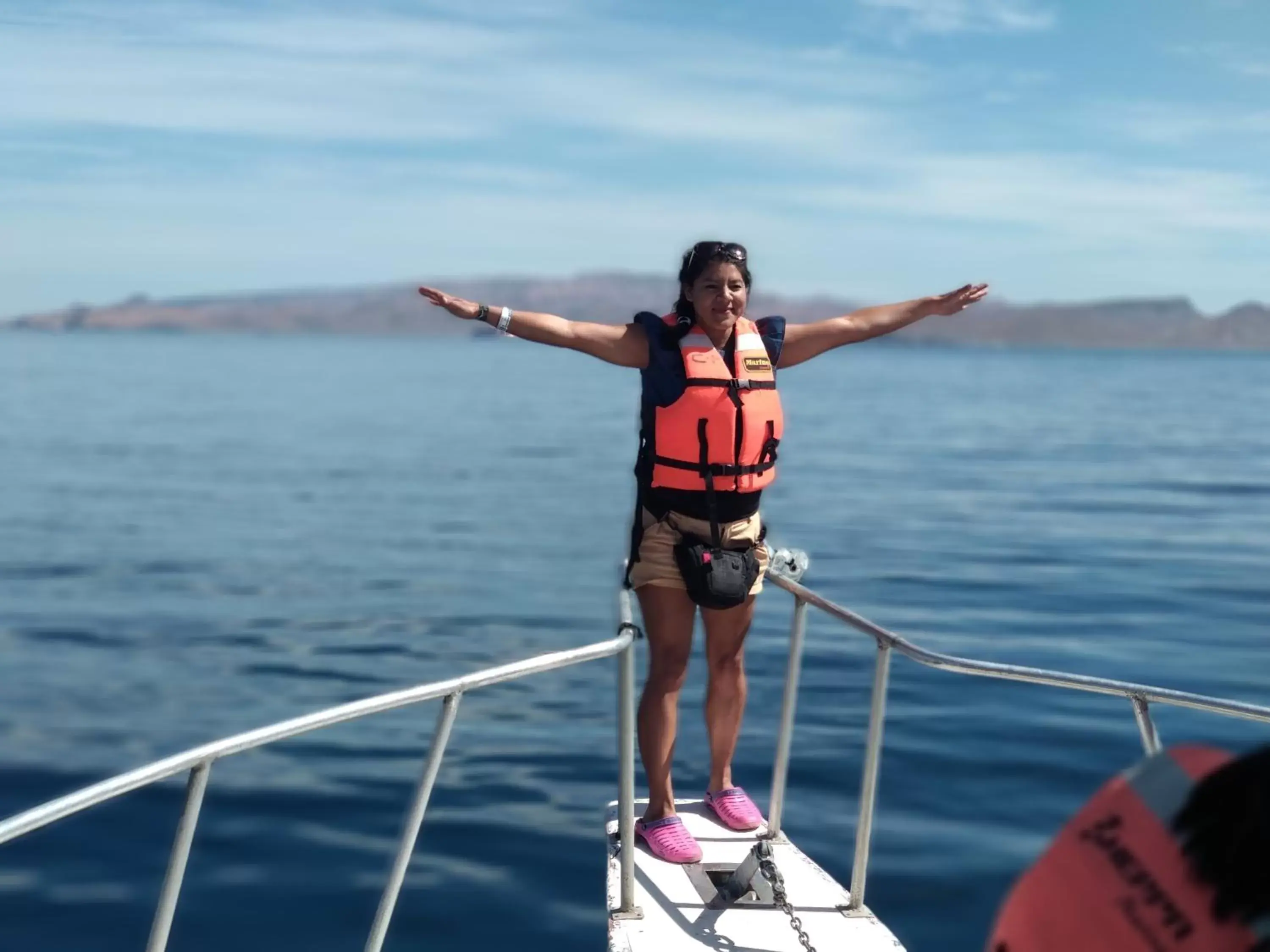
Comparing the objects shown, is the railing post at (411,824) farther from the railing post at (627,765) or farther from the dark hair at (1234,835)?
the dark hair at (1234,835)

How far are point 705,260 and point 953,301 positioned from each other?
116 centimetres

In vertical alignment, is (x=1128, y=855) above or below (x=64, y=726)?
above

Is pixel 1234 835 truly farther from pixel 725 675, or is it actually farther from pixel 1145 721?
pixel 725 675

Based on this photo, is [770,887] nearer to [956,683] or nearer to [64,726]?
[956,683]

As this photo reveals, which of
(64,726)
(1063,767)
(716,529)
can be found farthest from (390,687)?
(716,529)

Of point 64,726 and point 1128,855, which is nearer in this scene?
point 1128,855

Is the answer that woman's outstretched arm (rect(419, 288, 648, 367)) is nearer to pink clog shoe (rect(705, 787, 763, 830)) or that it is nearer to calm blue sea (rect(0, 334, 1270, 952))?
pink clog shoe (rect(705, 787, 763, 830))

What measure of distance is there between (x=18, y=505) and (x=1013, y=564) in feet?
57.5

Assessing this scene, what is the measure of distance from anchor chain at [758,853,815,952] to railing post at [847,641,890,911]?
0.23 metres

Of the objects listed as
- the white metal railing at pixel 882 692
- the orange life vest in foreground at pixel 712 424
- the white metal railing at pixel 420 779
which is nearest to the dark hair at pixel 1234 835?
the white metal railing at pixel 882 692

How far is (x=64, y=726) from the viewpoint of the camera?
10250 millimetres

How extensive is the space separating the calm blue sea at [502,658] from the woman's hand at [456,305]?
3017 millimetres

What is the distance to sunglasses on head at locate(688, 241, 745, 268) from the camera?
464 centimetres

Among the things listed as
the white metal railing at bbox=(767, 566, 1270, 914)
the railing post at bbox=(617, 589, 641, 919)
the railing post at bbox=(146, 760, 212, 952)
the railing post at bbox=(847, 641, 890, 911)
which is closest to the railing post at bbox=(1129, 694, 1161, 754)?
the white metal railing at bbox=(767, 566, 1270, 914)
